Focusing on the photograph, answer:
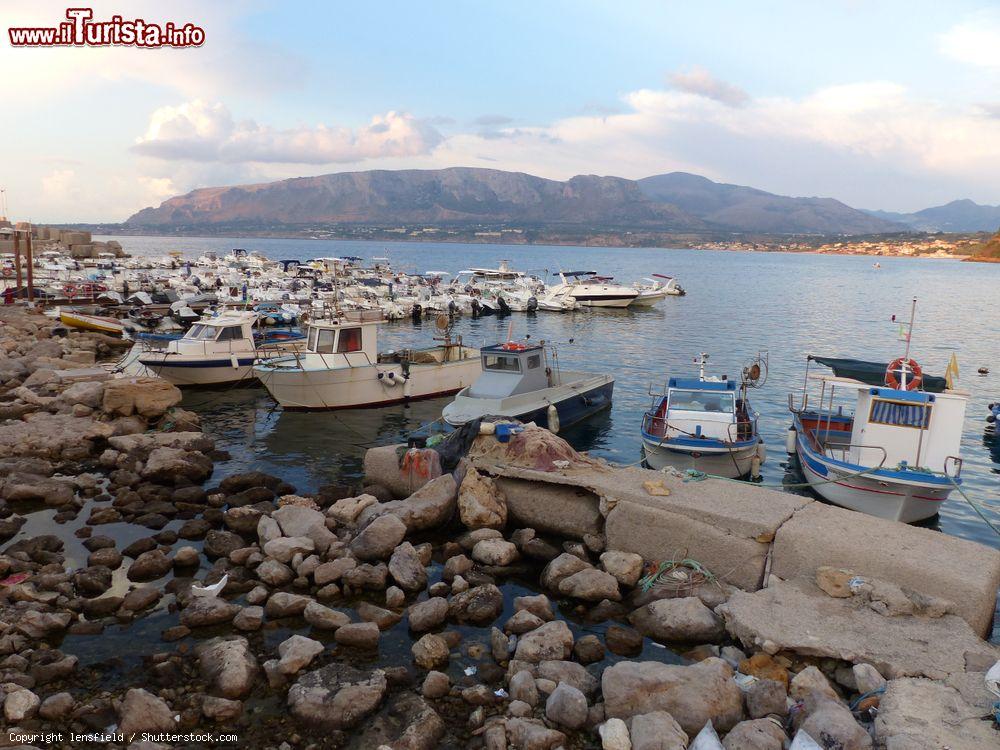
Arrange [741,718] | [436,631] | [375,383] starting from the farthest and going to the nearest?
1. [375,383]
2. [436,631]
3. [741,718]

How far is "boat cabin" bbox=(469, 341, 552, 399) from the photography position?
20.5 metres

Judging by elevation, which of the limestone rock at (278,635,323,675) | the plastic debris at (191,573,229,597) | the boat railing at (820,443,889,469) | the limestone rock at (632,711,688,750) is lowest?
the plastic debris at (191,573,229,597)

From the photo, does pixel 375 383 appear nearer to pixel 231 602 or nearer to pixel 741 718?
pixel 231 602

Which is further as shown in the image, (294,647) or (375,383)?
(375,383)

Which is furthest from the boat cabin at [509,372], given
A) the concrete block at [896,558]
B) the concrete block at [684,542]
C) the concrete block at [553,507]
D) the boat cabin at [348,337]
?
the concrete block at [896,558]

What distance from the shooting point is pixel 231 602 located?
403 inches

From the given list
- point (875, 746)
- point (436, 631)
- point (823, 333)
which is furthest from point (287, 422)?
point (823, 333)

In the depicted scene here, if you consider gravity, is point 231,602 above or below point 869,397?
below

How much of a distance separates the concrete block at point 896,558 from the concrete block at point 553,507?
3325 mm

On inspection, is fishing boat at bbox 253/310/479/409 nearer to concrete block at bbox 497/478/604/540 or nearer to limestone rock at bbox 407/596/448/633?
concrete block at bbox 497/478/604/540

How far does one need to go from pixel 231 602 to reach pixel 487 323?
4364cm

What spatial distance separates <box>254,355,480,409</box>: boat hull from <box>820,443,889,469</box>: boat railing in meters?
13.6

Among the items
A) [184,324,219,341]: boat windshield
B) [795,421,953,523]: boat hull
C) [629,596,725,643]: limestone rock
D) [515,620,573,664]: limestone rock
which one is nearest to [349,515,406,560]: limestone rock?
[515,620,573,664]: limestone rock

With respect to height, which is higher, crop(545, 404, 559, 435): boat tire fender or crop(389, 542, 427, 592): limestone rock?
crop(545, 404, 559, 435): boat tire fender
